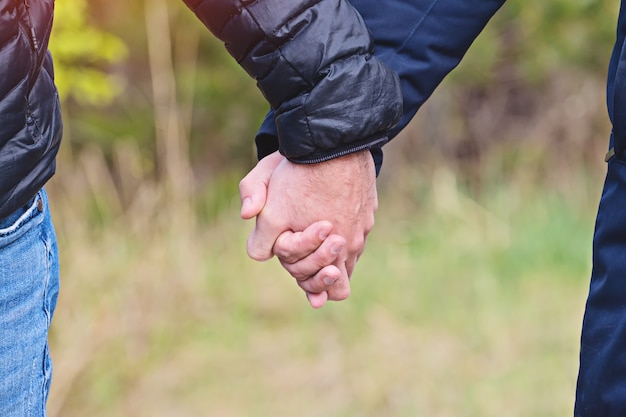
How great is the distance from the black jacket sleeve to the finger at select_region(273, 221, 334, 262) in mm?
152

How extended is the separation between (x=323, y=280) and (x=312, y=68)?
503mm

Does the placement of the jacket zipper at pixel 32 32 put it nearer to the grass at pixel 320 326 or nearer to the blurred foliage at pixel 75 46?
the grass at pixel 320 326

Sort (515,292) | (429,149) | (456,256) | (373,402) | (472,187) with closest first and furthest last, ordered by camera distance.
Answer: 1. (373,402)
2. (515,292)
3. (456,256)
4. (472,187)
5. (429,149)

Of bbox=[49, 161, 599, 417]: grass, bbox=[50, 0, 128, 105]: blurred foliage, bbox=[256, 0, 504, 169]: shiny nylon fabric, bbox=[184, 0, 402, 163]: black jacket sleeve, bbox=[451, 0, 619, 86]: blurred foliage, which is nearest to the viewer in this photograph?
bbox=[184, 0, 402, 163]: black jacket sleeve

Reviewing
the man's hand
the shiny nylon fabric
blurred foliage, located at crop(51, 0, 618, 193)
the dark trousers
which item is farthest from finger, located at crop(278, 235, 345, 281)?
blurred foliage, located at crop(51, 0, 618, 193)

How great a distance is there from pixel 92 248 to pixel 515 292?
2.11 metres

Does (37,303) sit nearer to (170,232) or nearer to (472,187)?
(170,232)

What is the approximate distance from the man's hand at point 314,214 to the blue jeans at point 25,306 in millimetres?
488

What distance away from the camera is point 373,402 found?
3629 mm

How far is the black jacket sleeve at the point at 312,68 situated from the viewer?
1733 millimetres

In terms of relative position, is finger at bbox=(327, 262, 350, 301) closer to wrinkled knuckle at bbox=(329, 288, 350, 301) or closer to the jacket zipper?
wrinkled knuckle at bbox=(329, 288, 350, 301)

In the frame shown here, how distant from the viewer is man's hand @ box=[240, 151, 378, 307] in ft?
6.25

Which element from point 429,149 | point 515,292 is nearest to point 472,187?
point 429,149

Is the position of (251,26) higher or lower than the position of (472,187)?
higher
